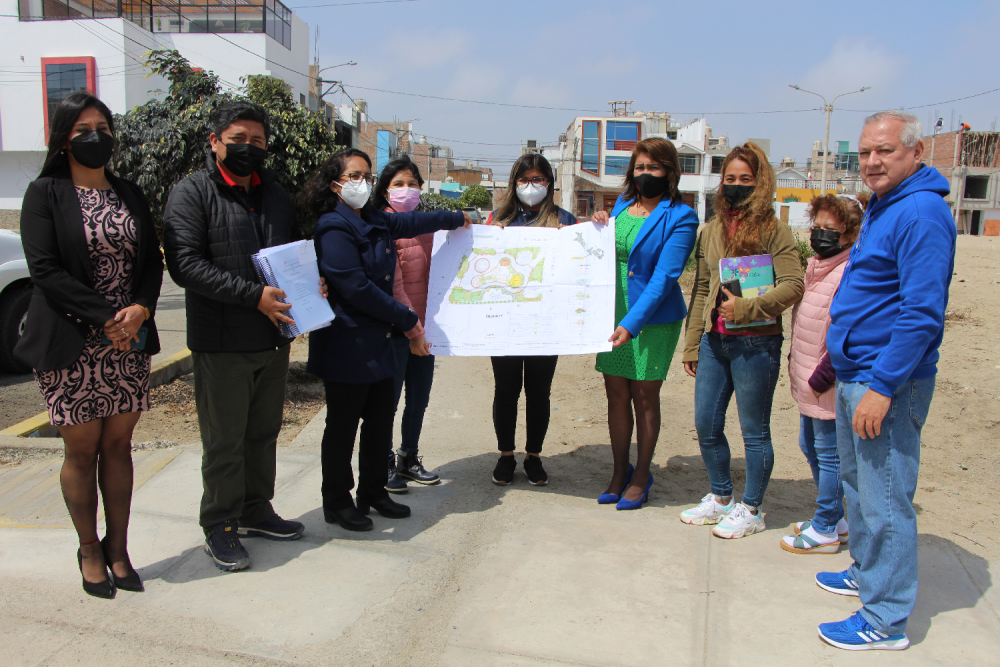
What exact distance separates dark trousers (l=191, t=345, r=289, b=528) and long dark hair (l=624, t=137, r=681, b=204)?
6.86 ft

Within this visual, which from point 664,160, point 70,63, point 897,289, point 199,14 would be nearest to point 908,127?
point 897,289

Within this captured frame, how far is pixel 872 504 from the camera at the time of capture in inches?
105

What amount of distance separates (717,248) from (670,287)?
31 centimetres

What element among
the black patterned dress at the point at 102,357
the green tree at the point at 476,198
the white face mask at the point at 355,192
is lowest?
the black patterned dress at the point at 102,357

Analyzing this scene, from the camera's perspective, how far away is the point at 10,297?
7402 millimetres

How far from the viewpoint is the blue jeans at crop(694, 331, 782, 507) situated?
3512mm

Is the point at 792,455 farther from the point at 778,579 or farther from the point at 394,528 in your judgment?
the point at 394,528

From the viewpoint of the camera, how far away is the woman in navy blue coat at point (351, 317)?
3.36 m

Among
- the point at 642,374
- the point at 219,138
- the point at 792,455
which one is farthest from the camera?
the point at 792,455

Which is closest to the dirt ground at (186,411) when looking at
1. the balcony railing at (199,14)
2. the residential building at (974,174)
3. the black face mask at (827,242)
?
the black face mask at (827,242)

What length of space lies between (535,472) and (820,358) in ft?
5.94

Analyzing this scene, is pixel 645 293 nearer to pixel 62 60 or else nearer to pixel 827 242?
pixel 827 242

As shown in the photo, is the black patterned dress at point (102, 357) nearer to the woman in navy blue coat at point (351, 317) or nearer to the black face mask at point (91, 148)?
the black face mask at point (91, 148)

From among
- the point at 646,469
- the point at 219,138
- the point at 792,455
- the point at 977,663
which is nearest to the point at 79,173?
the point at 219,138
